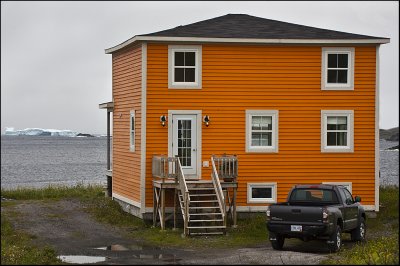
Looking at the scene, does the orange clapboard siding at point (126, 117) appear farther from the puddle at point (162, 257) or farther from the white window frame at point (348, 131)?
the puddle at point (162, 257)

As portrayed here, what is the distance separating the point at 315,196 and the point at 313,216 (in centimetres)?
195

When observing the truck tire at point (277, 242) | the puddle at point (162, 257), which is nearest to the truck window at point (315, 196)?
the truck tire at point (277, 242)

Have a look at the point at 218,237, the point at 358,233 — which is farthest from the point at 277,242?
the point at 218,237

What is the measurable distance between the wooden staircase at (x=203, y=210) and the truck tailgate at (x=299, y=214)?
4.64m

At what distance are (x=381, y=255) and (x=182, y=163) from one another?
12.3 meters

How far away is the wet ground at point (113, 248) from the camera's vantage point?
68.1 feet

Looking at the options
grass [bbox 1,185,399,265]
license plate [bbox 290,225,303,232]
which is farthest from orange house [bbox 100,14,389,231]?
license plate [bbox 290,225,303,232]

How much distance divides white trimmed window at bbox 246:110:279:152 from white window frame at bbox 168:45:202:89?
249 centimetres

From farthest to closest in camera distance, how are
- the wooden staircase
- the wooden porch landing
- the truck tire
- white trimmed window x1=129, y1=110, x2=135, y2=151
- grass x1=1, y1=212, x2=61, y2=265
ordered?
white trimmed window x1=129, y1=110, x2=135, y2=151
the wooden porch landing
the wooden staircase
the truck tire
grass x1=1, y1=212, x2=61, y2=265

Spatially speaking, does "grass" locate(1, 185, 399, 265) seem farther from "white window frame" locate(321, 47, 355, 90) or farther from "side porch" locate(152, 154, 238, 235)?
"white window frame" locate(321, 47, 355, 90)

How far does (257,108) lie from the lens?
30.6 m

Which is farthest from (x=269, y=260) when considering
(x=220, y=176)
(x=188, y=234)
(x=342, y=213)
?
(x=220, y=176)

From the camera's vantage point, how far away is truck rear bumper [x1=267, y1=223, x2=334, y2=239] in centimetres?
2180

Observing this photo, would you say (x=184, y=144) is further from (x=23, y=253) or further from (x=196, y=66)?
(x=23, y=253)
